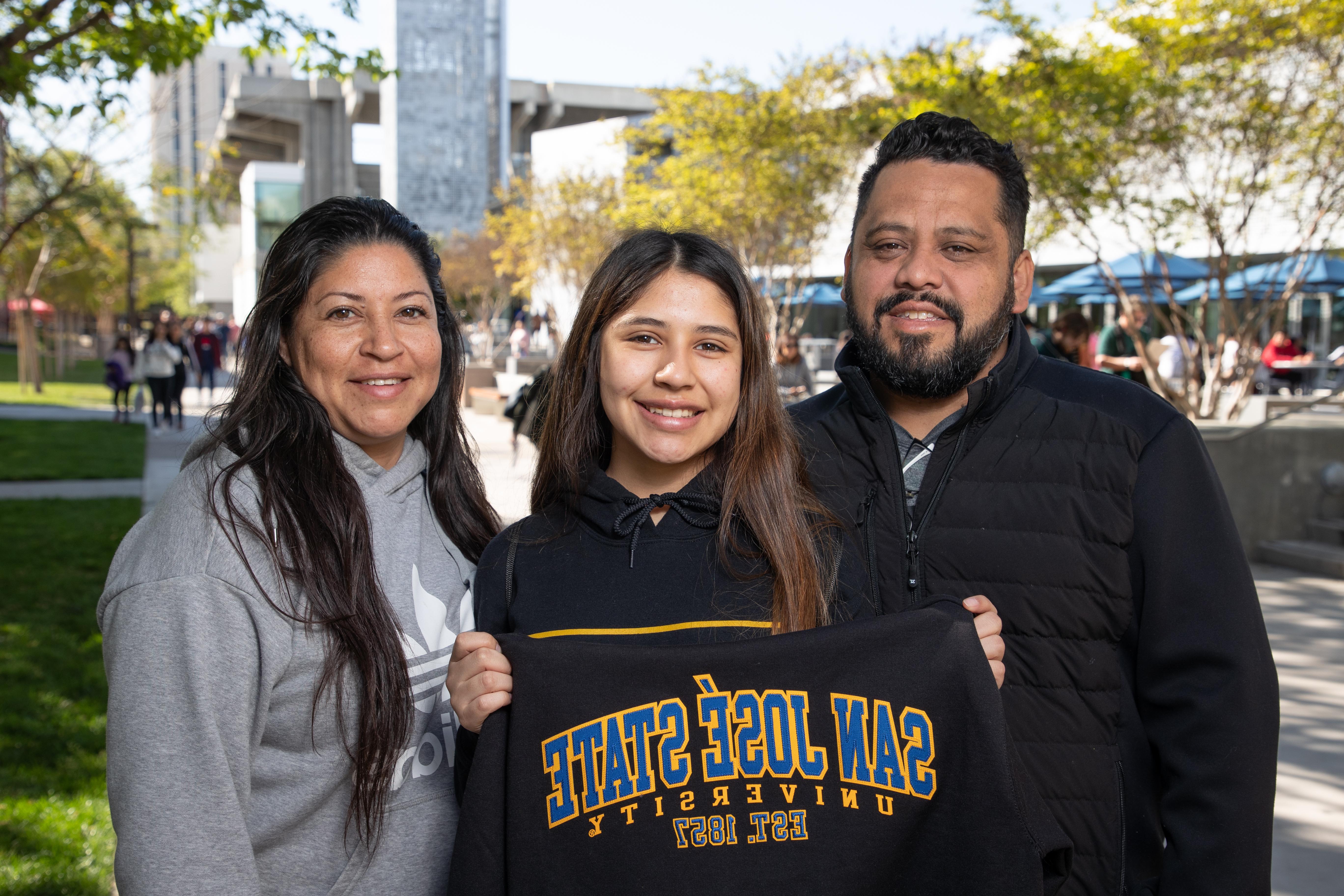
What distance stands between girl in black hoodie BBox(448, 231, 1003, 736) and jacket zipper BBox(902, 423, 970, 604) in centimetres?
11

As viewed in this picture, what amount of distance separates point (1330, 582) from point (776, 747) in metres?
8.89

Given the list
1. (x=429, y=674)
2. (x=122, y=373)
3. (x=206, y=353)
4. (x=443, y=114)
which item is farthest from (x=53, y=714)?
(x=443, y=114)

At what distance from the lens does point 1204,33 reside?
11453 mm

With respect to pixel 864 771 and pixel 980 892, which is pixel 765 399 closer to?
pixel 864 771

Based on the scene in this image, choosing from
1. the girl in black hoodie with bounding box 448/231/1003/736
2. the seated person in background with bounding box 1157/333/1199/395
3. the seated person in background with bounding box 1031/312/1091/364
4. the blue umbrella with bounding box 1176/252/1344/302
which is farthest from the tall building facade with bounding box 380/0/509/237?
the girl in black hoodie with bounding box 448/231/1003/736

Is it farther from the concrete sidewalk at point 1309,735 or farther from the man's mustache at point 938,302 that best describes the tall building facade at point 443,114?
the man's mustache at point 938,302

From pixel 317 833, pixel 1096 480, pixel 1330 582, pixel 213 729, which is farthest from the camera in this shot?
pixel 1330 582

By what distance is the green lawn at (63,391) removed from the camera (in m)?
26.0

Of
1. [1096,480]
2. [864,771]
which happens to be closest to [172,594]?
[864,771]

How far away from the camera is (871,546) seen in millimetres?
2312

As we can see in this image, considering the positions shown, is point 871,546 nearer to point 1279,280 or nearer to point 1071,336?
point 1071,336

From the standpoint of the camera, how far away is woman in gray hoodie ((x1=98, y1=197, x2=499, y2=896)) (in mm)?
1836

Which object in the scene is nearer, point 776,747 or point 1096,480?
point 776,747

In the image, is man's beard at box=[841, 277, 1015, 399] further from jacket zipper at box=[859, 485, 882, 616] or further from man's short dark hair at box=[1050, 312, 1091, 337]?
man's short dark hair at box=[1050, 312, 1091, 337]
